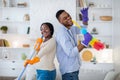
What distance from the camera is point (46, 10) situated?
576 centimetres

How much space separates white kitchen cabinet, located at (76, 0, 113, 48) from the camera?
6.09 meters

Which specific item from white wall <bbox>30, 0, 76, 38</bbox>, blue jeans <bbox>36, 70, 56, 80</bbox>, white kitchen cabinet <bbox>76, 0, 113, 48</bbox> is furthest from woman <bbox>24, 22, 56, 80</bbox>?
white kitchen cabinet <bbox>76, 0, 113, 48</bbox>

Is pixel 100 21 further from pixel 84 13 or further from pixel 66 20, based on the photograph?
pixel 66 20

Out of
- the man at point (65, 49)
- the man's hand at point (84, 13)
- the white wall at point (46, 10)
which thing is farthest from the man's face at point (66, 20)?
the white wall at point (46, 10)

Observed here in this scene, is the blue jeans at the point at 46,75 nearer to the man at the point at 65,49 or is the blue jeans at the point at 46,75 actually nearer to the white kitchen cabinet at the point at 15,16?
the man at the point at 65,49

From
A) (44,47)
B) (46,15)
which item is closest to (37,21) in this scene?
(46,15)

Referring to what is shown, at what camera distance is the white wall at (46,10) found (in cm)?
573

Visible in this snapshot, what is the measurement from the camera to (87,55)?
608 centimetres

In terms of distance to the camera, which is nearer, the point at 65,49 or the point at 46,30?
the point at 65,49

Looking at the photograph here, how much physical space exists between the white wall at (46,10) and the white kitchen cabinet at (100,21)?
392mm

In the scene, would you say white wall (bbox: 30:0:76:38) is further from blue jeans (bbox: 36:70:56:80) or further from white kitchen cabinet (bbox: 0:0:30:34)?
blue jeans (bbox: 36:70:56:80)

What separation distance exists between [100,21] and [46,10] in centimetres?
123

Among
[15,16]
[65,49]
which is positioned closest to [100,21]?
[15,16]

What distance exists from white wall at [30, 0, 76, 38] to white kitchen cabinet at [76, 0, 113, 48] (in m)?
0.39
